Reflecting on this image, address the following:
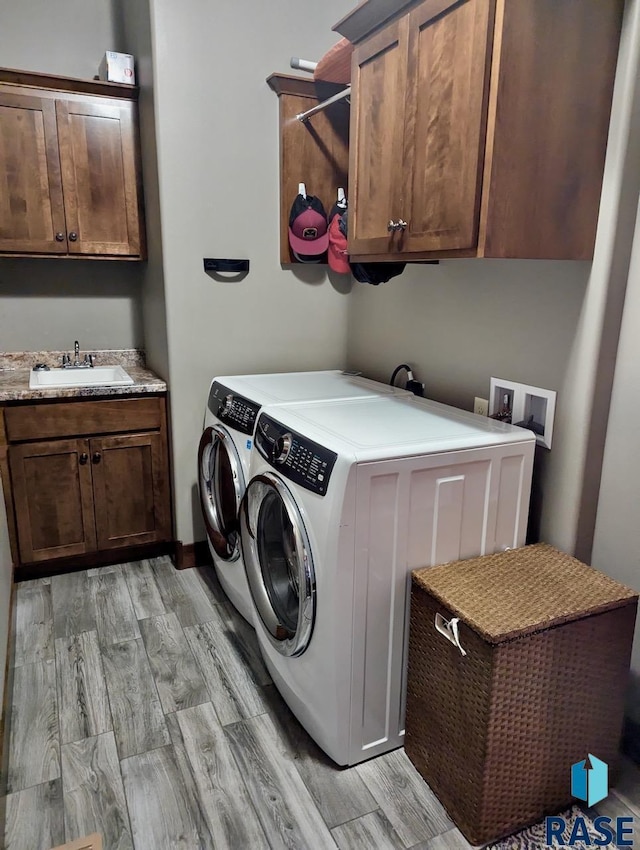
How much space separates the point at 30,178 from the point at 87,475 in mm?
1353

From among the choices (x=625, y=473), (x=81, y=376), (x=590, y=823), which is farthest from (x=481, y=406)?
(x=81, y=376)

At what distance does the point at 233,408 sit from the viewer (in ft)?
7.26

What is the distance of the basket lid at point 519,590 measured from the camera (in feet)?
4.46

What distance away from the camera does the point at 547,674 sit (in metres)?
1.40

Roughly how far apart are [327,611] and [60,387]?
5.40ft

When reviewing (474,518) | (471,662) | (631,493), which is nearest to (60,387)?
(474,518)

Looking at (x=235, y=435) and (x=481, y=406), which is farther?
(x=235, y=435)

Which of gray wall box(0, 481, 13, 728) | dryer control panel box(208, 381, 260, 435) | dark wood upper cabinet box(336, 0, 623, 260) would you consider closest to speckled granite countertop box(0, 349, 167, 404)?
dryer control panel box(208, 381, 260, 435)

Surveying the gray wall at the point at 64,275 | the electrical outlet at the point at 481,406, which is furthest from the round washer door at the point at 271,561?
the gray wall at the point at 64,275

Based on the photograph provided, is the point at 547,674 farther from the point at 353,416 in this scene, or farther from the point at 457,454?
the point at 353,416

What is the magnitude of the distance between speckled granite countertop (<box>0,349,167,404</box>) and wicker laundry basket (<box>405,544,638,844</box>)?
1.63 m

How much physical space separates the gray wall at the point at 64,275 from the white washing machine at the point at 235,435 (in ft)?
3.09

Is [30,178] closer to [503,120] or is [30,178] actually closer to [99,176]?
[99,176]

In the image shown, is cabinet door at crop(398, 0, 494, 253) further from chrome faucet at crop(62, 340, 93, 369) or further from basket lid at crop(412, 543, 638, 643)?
chrome faucet at crop(62, 340, 93, 369)
